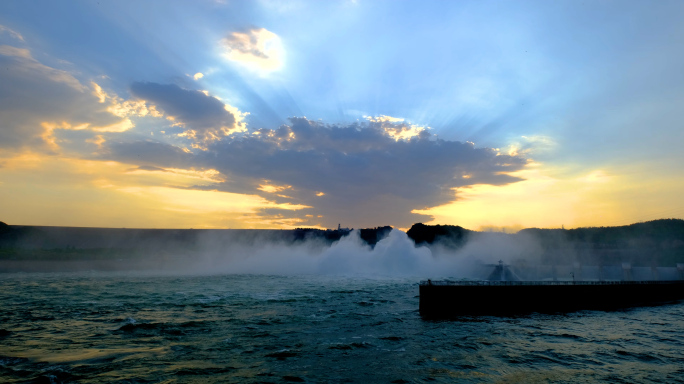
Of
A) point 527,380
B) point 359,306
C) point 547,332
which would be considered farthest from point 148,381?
point 547,332

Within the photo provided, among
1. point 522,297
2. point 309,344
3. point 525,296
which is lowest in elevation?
point 309,344

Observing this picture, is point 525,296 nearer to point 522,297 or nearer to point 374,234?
point 522,297

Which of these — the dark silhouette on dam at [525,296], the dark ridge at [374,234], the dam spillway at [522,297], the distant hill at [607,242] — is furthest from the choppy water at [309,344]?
the dark ridge at [374,234]

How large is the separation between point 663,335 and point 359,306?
28.5m

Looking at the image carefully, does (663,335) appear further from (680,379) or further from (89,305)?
(89,305)

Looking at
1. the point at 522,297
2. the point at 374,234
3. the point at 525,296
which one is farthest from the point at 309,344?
the point at 374,234

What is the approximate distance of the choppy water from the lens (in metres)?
17.2

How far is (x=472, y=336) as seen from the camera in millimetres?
27312

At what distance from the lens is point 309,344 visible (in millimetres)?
22781

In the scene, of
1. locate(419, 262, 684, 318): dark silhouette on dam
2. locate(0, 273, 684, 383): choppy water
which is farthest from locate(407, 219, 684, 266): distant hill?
locate(0, 273, 684, 383): choppy water

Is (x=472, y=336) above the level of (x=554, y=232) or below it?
below

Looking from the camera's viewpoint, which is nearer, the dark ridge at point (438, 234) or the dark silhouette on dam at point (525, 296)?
the dark silhouette on dam at point (525, 296)

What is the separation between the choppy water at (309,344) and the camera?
56.5 ft

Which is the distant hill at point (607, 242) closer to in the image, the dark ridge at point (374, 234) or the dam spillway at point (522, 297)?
the dark ridge at point (374, 234)
